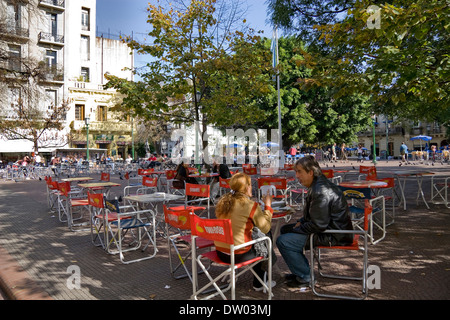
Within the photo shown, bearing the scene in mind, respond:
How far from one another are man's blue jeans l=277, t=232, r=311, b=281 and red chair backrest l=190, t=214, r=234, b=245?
97 centimetres

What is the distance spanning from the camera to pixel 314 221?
144 inches

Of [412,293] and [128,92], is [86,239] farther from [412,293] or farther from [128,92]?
[412,293]

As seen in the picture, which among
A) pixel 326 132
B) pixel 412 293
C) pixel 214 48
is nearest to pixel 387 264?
pixel 412 293

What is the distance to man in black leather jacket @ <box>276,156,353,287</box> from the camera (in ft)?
12.1

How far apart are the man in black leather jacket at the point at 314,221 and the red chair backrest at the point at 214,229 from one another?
967 millimetres

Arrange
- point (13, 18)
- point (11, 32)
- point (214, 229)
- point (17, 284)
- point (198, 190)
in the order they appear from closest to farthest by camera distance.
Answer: point (214, 229) → point (17, 284) → point (198, 190) → point (11, 32) → point (13, 18)

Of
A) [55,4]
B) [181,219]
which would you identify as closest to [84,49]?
[55,4]

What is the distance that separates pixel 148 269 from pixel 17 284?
5.16 feet

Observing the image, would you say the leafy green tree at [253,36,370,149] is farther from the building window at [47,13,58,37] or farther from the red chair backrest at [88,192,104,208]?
the building window at [47,13,58,37]

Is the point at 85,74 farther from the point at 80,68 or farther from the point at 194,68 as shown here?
the point at 194,68

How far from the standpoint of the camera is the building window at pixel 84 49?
37.7 meters

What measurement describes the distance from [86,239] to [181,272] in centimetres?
289

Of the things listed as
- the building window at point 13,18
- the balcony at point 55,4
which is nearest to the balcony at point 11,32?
the building window at point 13,18

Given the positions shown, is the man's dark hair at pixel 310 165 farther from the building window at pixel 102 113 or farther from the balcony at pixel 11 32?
the building window at pixel 102 113
